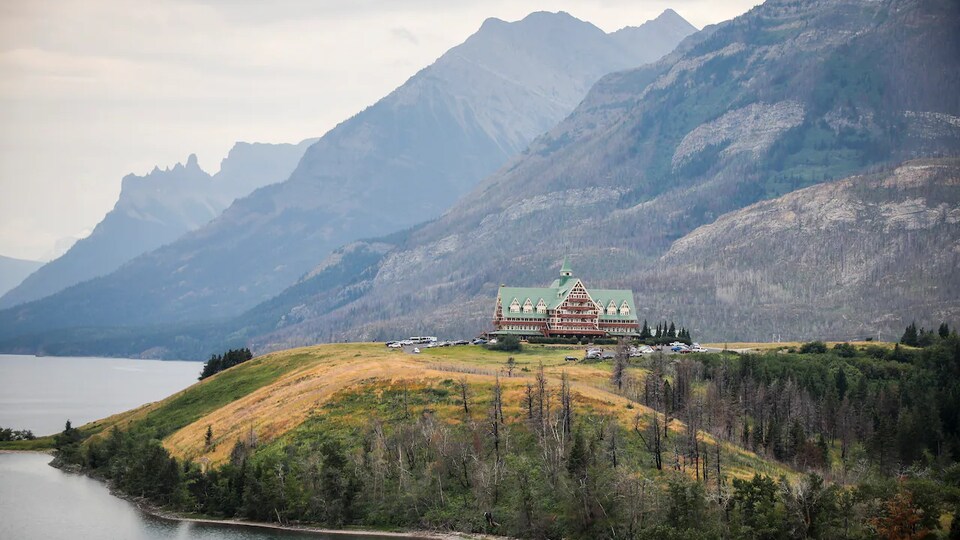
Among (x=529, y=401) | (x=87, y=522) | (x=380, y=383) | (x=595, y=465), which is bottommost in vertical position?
(x=87, y=522)

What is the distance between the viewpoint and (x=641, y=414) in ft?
546

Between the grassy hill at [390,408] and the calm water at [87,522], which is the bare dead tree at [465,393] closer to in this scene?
the grassy hill at [390,408]

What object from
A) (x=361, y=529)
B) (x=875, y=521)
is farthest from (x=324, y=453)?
(x=875, y=521)

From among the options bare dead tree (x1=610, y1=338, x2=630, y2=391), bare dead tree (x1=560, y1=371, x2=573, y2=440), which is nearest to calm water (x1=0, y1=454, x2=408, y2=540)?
bare dead tree (x1=560, y1=371, x2=573, y2=440)

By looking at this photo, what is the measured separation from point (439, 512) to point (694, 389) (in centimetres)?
6221

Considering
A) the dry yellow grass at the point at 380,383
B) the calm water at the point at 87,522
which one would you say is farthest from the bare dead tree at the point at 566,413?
the calm water at the point at 87,522

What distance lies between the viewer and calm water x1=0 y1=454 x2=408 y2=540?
152125 mm

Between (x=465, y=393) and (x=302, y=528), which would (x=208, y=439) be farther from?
(x=465, y=393)

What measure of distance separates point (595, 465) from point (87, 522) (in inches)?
2930

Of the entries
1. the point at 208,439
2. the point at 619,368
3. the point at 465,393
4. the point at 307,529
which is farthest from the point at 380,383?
the point at 619,368

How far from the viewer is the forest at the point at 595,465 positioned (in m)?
134

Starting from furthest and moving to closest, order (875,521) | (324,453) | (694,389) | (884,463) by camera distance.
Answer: (694,389) < (884,463) < (324,453) < (875,521)

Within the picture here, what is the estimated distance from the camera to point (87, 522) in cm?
16088

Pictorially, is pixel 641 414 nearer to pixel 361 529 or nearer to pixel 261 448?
pixel 361 529
